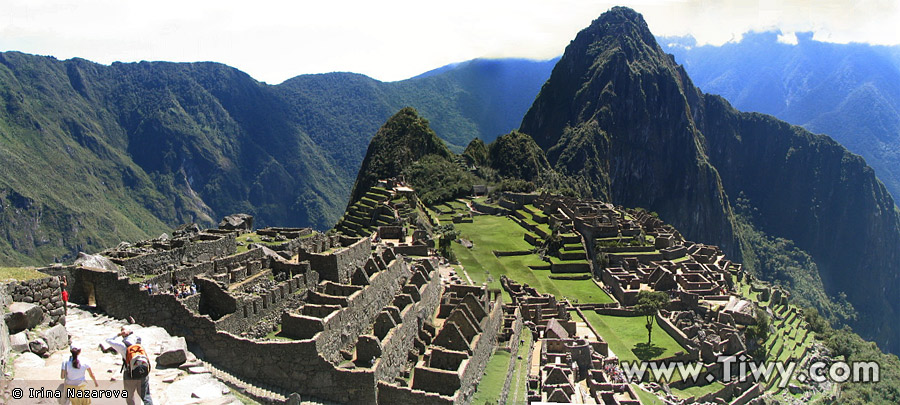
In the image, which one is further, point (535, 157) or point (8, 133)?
point (535, 157)

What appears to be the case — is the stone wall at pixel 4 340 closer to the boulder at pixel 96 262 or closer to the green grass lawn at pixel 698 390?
the boulder at pixel 96 262

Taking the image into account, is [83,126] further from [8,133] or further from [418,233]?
[418,233]

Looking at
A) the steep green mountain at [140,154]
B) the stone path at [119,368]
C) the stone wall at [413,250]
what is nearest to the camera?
the stone path at [119,368]

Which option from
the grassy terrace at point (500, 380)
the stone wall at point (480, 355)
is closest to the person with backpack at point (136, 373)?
the stone wall at point (480, 355)

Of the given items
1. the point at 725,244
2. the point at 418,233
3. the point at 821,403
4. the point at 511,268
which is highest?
the point at 418,233

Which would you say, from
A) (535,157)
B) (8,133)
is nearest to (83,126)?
(8,133)

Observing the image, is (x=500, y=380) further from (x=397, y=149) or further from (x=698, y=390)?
(x=397, y=149)

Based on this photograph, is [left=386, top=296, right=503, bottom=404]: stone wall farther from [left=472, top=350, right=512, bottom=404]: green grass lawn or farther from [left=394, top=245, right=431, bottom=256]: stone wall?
[left=394, top=245, right=431, bottom=256]: stone wall
